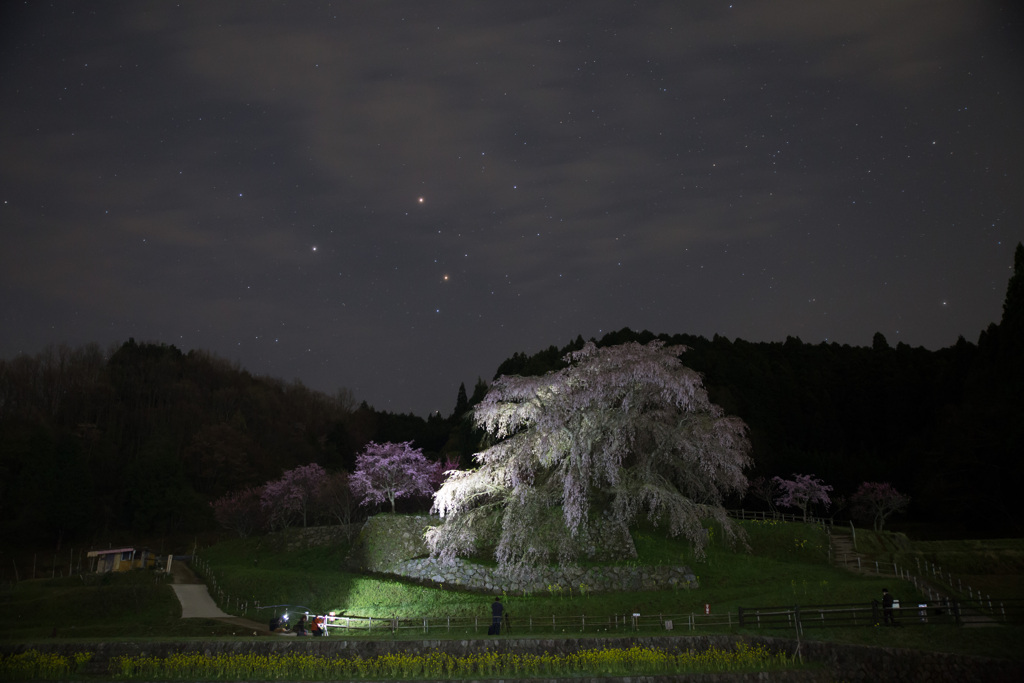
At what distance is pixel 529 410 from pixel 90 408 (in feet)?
192

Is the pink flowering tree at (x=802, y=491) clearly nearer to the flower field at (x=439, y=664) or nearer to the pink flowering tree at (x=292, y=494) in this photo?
the flower field at (x=439, y=664)

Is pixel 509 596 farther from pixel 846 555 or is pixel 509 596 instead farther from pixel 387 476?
pixel 846 555

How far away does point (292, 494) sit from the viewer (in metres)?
45.7

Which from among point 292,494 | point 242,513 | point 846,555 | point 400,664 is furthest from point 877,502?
point 242,513

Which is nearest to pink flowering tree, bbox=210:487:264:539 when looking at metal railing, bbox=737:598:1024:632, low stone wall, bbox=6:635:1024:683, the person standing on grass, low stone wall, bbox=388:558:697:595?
low stone wall, bbox=388:558:697:595

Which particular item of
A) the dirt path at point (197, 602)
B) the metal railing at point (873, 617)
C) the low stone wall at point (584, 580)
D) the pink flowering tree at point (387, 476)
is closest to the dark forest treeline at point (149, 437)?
the pink flowering tree at point (387, 476)

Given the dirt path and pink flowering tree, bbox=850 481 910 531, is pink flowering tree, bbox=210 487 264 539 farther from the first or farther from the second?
pink flowering tree, bbox=850 481 910 531

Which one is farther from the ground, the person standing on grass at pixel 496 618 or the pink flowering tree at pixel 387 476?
the pink flowering tree at pixel 387 476

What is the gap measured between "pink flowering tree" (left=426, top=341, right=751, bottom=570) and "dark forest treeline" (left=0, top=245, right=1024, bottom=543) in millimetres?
21929

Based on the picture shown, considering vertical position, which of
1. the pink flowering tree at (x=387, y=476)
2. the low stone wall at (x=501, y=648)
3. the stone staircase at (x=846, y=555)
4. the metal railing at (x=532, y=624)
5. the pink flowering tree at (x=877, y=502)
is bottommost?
the metal railing at (x=532, y=624)

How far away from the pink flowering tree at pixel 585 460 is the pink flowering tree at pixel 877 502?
20002mm

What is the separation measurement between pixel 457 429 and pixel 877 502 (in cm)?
3645

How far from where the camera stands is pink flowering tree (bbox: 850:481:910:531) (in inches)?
1674

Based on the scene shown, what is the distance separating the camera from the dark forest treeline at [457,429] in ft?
139
